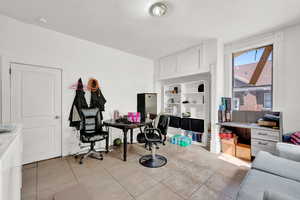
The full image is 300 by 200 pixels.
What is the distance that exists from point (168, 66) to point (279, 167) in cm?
349

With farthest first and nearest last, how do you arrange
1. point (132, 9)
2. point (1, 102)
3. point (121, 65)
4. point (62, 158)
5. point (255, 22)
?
point (121, 65) → point (62, 158) → point (255, 22) → point (1, 102) → point (132, 9)

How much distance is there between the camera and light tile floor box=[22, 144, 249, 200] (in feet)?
5.61

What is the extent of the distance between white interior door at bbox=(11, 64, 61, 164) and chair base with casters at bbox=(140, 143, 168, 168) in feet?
6.43

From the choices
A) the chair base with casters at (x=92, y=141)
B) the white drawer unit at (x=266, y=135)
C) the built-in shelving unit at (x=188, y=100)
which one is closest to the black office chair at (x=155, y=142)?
the chair base with casters at (x=92, y=141)

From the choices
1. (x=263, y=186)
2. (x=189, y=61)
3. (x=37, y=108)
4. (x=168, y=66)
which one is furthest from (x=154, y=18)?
(x=37, y=108)

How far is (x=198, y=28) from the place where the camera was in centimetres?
264

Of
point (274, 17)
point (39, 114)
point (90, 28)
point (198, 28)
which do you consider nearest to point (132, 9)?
point (90, 28)

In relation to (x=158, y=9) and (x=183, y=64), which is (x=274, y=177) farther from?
(x=183, y=64)

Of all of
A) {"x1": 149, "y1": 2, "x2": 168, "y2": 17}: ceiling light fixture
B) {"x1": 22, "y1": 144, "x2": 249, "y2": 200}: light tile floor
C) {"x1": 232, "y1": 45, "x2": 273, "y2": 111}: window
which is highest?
{"x1": 149, "y1": 2, "x2": 168, "y2": 17}: ceiling light fixture

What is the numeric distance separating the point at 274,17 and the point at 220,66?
47.4 inches

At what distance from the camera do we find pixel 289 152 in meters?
1.76

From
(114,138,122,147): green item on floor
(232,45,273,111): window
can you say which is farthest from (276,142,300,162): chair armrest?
(114,138,122,147): green item on floor

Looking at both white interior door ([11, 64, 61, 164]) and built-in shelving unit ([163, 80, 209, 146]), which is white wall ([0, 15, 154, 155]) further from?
built-in shelving unit ([163, 80, 209, 146])

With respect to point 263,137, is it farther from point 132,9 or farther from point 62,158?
point 62,158
